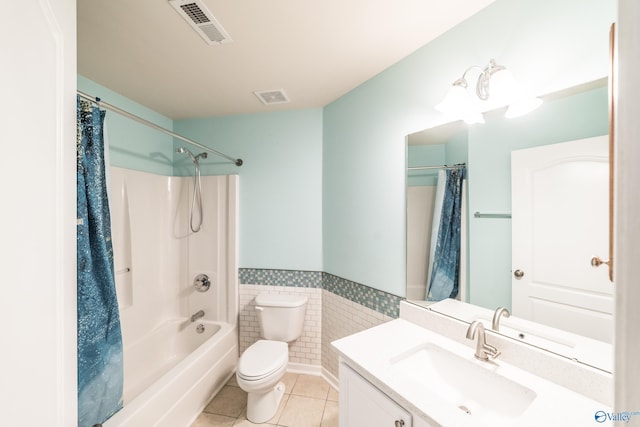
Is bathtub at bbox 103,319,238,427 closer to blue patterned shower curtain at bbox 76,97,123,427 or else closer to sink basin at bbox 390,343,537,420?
blue patterned shower curtain at bbox 76,97,123,427

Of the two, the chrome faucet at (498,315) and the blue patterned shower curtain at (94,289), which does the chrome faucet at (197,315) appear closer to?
the blue patterned shower curtain at (94,289)

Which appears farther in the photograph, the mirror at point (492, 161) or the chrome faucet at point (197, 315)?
the chrome faucet at point (197, 315)

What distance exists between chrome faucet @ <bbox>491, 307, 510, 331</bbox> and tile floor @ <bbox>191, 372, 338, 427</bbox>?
4.23 ft

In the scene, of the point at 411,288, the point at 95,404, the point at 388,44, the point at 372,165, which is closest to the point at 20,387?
the point at 95,404

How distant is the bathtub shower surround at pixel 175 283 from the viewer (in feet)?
6.45

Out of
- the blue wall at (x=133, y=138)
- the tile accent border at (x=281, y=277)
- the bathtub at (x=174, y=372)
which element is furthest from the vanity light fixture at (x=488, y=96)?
the blue wall at (x=133, y=138)

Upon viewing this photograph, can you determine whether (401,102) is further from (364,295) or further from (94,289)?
(94,289)

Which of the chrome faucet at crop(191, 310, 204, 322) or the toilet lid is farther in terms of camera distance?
the chrome faucet at crop(191, 310, 204, 322)

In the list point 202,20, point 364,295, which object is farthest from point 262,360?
point 202,20

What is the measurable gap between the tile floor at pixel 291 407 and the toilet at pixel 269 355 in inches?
3.5

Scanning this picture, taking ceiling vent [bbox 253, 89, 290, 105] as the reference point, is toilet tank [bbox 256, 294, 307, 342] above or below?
below

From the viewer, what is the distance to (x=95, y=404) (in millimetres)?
1161

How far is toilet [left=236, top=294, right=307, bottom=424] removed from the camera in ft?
5.52

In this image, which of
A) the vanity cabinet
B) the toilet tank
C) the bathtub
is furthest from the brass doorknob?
the bathtub
